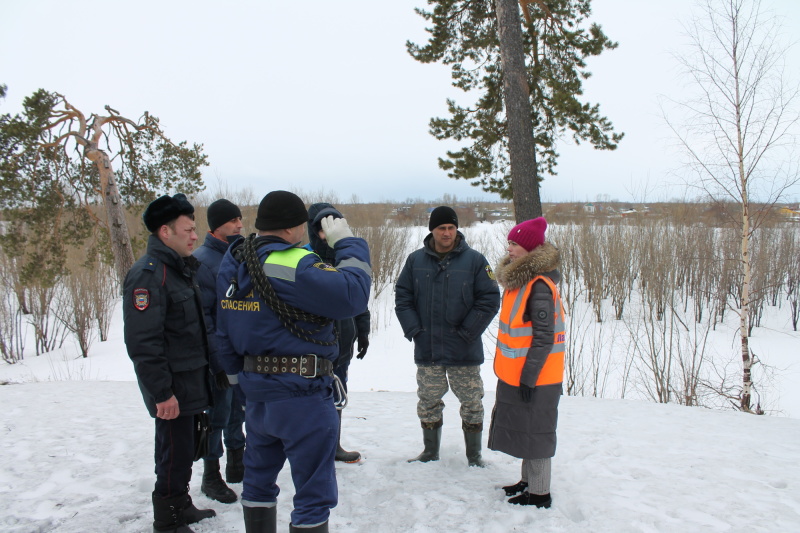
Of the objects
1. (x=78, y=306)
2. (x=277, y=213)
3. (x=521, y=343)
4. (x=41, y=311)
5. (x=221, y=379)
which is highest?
(x=277, y=213)

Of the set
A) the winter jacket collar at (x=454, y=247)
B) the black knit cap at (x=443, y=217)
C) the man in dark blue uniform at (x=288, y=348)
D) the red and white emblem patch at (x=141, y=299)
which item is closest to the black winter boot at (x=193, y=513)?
the man in dark blue uniform at (x=288, y=348)

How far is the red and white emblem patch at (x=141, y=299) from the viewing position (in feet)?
7.30

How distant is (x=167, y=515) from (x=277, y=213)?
1.67m

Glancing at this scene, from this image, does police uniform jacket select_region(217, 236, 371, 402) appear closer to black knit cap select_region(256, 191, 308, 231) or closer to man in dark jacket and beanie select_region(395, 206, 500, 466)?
black knit cap select_region(256, 191, 308, 231)

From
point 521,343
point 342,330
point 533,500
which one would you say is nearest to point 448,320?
point 521,343

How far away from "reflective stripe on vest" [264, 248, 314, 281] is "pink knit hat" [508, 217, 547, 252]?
4.93 ft

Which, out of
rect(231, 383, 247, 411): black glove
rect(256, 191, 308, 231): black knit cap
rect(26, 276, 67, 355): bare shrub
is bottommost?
rect(26, 276, 67, 355): bare shrub

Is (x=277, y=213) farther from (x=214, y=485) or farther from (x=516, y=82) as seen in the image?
(x=516, y=82)

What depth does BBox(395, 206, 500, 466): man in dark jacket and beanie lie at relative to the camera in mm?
3271

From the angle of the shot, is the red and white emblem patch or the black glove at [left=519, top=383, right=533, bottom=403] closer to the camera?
the red and white emblem patch

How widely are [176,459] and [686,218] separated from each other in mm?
19532

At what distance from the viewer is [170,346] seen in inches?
93.3

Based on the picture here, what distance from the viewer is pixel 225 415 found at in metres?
2.91

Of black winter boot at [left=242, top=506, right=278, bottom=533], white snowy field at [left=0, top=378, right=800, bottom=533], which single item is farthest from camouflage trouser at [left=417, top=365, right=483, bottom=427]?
black winter boot at [left=242, top=506, right=278, bottom=533]
